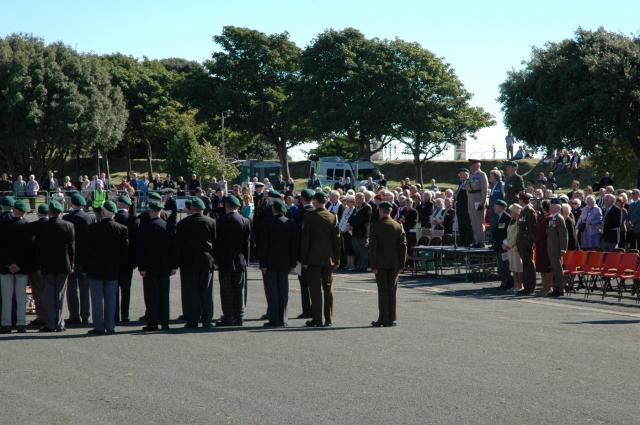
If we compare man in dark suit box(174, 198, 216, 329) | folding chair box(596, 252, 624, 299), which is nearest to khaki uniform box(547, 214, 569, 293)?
folding chair box(596, 252, 624, 299)

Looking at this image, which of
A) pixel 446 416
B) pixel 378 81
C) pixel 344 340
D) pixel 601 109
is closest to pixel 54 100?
pixel 378 81

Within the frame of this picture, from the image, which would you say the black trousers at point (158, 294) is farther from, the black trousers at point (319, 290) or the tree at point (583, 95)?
the tree at point (583, 95)

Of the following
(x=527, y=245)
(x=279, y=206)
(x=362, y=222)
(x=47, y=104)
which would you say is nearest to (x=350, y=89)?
(x=47, y=104)

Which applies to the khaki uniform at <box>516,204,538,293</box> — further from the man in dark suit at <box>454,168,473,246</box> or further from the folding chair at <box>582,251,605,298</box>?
the man in dark suit at <box>454,168,473,246</box>

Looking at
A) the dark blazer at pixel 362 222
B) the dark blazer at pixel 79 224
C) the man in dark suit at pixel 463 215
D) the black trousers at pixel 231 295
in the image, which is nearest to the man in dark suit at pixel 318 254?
the black trousers at pixel 231 295

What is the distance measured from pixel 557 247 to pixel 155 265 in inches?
349

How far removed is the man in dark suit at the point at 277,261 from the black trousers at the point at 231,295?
427 mm

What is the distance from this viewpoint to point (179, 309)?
18172 mm

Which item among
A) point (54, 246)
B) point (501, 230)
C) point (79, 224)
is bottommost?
point (54, 246)

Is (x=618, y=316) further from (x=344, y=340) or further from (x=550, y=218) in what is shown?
(x=344, y=340)

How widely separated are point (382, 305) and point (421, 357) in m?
2.98

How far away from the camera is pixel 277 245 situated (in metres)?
16.0

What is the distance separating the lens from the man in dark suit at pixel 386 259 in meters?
15.9

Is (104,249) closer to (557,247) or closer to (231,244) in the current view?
(231,244)
